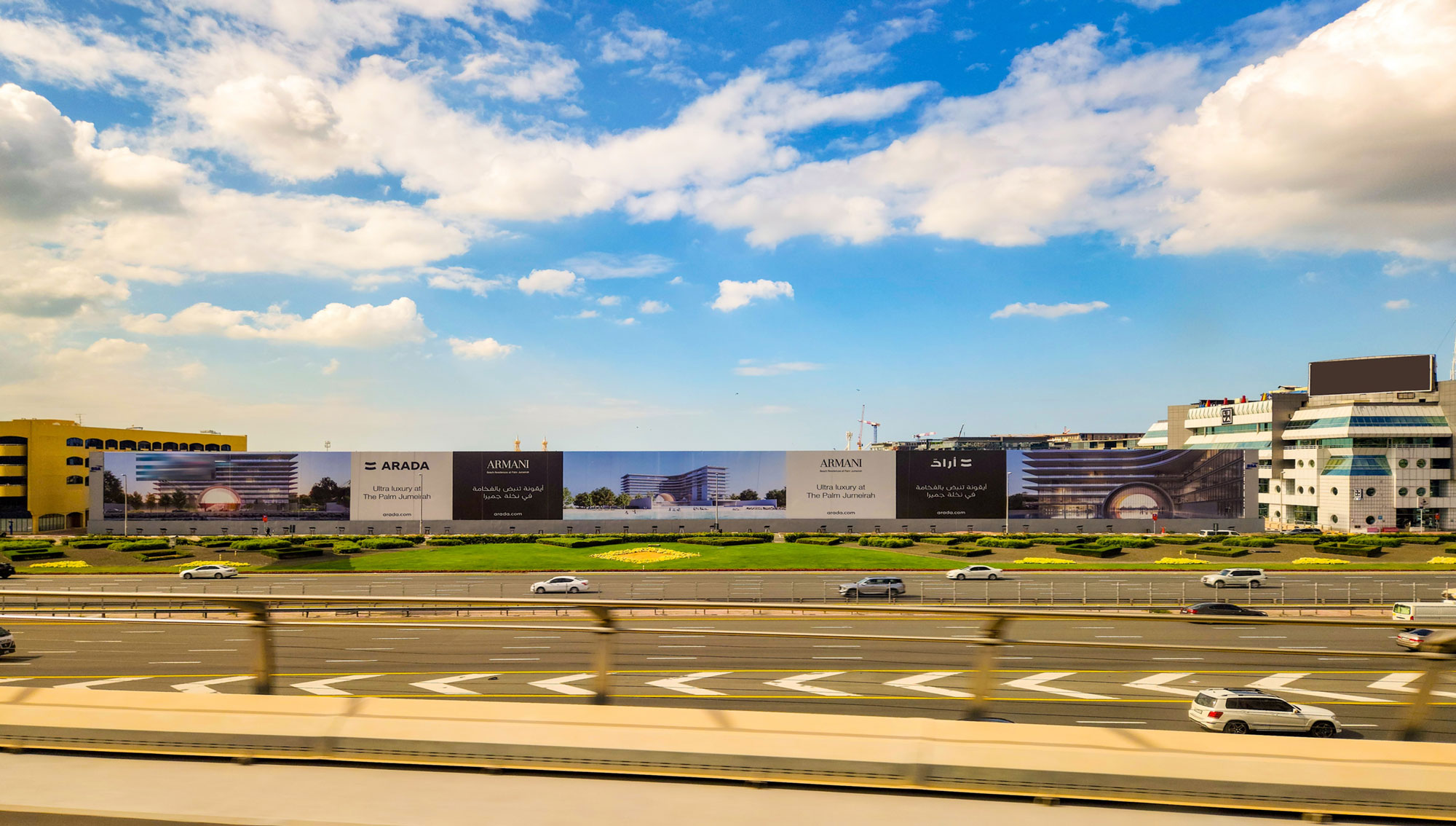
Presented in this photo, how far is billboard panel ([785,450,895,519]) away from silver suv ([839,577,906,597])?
31.4 meters

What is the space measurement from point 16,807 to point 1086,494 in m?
69.8

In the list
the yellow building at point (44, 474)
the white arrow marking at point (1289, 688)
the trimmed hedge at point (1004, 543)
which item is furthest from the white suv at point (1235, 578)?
the yellow building at point (44, 474)

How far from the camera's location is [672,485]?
66250 millimetres

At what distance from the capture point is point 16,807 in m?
3.21

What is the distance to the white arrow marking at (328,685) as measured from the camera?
419 centimetres

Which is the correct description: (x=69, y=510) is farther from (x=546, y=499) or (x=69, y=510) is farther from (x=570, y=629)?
(x=570, y=629)

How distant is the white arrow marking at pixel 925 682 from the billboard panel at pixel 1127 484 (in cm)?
6421

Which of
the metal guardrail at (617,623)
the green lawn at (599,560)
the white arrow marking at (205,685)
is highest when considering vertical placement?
the metal guardrail at (617,623)

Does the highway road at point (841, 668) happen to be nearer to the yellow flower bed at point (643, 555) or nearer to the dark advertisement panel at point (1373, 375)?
the yellow flower bed at point (643, 555)

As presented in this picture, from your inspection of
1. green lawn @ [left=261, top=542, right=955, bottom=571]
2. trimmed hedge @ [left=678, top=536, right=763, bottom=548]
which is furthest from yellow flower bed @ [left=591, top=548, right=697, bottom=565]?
trimmed hedge @ [left=678, top=536, right=763, bottom=548]

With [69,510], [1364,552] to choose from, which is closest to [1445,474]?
[1364,552]

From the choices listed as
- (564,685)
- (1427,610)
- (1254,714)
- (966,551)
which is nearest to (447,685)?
(564,685)

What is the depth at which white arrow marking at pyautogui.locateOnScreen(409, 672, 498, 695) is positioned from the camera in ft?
13.5

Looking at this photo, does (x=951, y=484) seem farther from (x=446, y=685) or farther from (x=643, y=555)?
(x=446, y=685)
